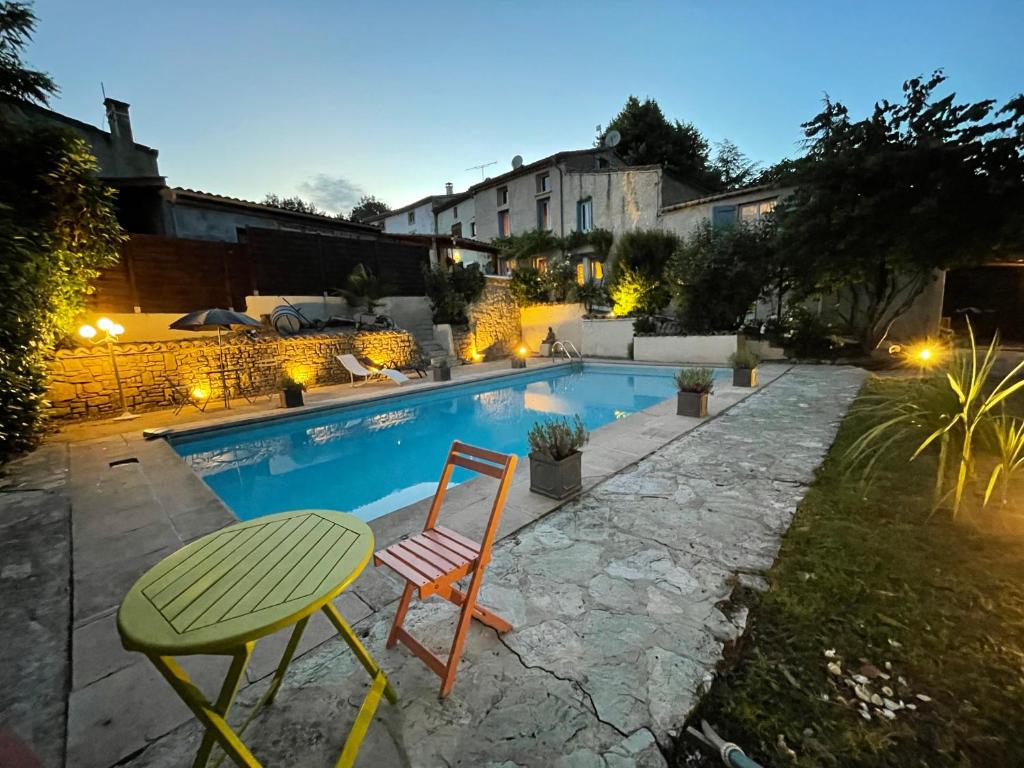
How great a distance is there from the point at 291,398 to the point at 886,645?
8110 millimetres

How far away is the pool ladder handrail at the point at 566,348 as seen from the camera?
14453mm

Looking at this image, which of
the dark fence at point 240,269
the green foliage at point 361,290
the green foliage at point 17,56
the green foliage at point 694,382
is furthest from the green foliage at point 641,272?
the green foliage at point 17,56

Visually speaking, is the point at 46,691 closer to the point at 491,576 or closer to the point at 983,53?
the point at 491,576

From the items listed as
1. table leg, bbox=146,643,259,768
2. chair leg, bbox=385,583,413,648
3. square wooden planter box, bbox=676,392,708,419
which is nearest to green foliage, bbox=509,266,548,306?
square wooden planter box, bbox=676,392,708,419

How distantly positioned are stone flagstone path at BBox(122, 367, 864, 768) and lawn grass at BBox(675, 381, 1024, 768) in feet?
0.51

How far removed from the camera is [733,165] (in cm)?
2694

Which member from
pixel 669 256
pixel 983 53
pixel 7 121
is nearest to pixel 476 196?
pixel 669 256

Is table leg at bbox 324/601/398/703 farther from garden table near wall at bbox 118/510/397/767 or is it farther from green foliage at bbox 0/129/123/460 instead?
green foliage at bbox 0/129/123/460

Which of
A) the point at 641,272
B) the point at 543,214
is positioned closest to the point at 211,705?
the point at 641,272

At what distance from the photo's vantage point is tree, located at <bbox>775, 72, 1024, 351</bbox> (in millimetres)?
8547

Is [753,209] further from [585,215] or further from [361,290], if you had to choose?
[361,290]

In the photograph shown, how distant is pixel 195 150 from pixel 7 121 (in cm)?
2139

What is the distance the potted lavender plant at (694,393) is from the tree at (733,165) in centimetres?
2620

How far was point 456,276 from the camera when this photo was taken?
14.0 m
